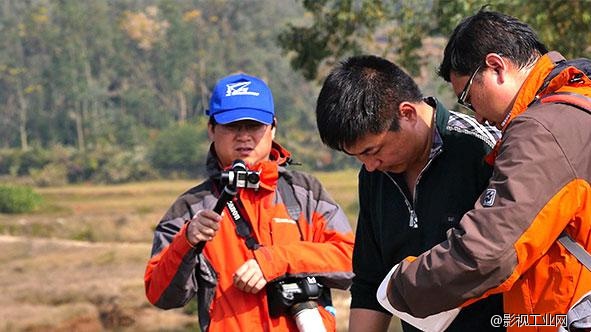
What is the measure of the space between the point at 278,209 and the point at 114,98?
153 feet

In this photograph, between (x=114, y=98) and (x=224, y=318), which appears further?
(x=114, y=98)

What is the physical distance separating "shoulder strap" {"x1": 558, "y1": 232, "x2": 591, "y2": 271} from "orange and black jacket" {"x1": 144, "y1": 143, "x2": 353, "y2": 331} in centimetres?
130

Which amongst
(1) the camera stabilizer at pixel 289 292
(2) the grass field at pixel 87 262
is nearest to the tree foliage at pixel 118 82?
(2) the grass field at pixel 87 262

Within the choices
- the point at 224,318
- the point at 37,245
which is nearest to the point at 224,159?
the point at 224,318

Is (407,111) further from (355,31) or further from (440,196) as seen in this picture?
(355,31)

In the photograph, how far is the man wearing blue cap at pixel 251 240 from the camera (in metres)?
3.21

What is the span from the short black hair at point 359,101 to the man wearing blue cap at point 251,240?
74 centimetres

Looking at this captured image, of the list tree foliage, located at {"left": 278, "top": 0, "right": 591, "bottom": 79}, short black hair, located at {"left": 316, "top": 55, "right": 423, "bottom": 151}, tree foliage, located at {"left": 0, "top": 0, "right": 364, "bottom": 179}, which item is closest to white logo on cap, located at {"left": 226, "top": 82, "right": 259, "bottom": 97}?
short black hair, located at {"left": 316, "top": 55, "right": 423, "bottom": 151}

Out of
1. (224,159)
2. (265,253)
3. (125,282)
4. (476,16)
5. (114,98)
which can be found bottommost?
(114,98)

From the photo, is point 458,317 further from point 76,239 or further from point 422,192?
point 76,239

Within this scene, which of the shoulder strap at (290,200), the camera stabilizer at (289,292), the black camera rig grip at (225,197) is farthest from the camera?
the shoulder strap at (290,200)

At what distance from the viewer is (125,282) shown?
758 inches

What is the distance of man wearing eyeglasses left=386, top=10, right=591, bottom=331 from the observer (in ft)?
6.57

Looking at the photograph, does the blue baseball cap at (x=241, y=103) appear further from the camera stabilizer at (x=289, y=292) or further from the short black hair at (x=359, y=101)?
the short black hair at (x=359, y=101)
